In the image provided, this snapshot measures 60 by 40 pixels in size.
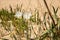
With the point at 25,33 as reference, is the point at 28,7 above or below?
above

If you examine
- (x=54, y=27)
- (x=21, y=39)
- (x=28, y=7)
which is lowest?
→ (x=21, y=39)

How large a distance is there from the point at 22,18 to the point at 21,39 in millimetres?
285

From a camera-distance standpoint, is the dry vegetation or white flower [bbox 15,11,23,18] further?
white flower [bbox 15,11,23,18]

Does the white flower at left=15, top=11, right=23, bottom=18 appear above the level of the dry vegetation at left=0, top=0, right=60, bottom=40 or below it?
above

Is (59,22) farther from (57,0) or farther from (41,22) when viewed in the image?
(57,0)

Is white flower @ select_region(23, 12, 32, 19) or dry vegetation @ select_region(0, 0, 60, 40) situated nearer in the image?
dry vegetation @ select_region(0, 0, 60, 40)

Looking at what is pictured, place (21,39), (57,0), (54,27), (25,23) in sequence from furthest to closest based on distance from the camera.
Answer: (57,0) < (25,23) < (21,39) < (54,27)

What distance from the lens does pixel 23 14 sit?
2621 millimetres

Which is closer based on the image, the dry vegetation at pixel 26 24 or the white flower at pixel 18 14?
the dry vegetation at pixel 26 24

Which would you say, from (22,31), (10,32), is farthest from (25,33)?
(10,32)

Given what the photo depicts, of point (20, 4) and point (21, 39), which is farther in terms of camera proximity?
point (20, 4)

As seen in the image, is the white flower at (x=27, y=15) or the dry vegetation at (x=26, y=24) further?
the white flower at (x=27, y=15)

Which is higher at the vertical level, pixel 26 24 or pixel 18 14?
pixel 18 14

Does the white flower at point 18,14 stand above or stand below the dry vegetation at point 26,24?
above
